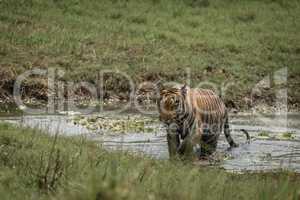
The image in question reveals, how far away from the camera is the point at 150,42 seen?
24.0 meters

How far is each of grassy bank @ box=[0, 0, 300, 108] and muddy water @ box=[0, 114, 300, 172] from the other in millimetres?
2940

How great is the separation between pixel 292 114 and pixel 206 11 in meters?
9.83

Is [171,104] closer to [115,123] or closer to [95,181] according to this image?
[115,123]

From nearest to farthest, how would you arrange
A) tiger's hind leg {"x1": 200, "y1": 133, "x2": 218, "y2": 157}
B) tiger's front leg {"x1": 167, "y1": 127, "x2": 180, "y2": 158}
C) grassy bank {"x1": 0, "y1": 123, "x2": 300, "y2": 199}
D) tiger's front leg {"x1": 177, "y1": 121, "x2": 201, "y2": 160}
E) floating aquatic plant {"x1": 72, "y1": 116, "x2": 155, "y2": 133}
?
grassy bank {"x1": 0, "y1": 123, "x2": 300, "y2": 199} → tiger's front leg {"x1": 177, "y1": 121, "x2": 201, "y2": 160} → tiger's front leg {"x1": 167, "y1": 127, "x2": 180, "y2": 158} → tiger's hind leg {"x1": 200, "y1": 133, "x2": 218, "y2": 157} → floating aquatic plant {"x1": 72, "y1": 116, "x2": 155, "y2": 133}

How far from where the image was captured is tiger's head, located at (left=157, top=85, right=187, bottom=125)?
11242mm

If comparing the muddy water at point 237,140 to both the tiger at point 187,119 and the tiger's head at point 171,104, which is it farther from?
the tiger's head at point 171,104

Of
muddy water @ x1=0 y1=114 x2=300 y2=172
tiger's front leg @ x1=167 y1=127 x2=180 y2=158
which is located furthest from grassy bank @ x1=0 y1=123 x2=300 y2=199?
muddy water @ x1=0 y1=114 x2=300 y2=172

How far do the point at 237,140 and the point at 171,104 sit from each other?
14.0 ft

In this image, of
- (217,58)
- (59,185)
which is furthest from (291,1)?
(59,185)

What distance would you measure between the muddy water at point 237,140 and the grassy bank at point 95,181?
2662 millimetres

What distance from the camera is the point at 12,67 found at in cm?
1967

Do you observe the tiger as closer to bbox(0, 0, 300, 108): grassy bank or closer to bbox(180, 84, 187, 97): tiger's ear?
bbox(180, 84, 187, 97): tiger's ear

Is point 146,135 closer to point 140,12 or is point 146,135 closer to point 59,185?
point 59,185

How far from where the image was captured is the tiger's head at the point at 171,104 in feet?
36.9
